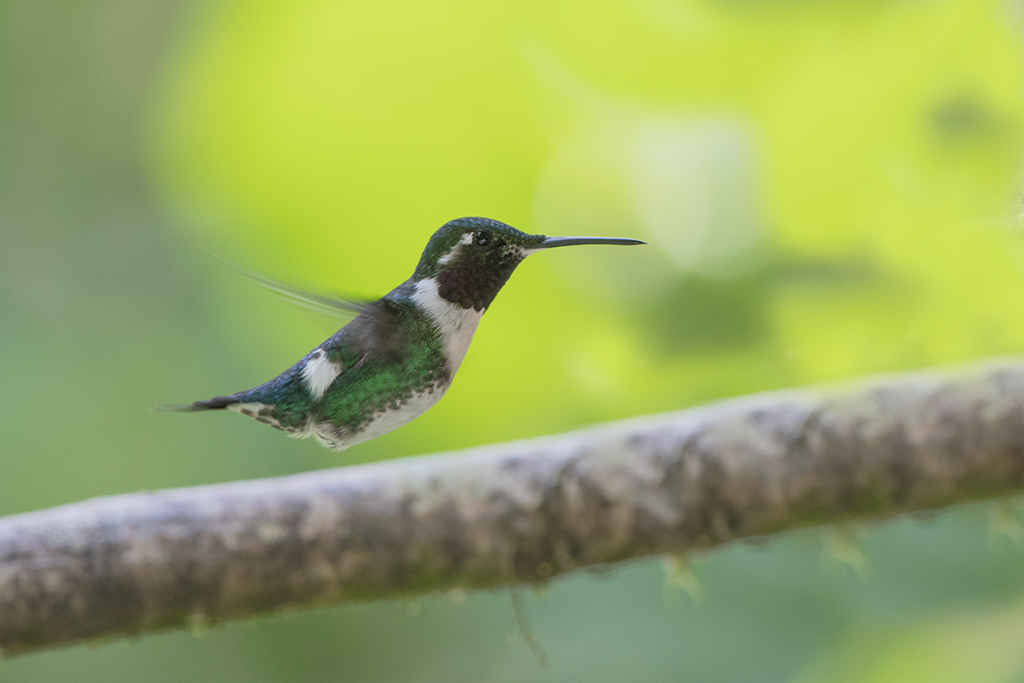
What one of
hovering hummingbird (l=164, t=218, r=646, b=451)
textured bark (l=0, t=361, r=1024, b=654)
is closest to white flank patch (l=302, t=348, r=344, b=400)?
hovering hummingbird (l=164, t=218, r=646, b=451)

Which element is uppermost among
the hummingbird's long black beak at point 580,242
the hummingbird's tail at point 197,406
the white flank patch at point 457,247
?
the hummingbird's long black beak at point 580,242

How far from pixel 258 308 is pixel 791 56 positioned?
0.77m

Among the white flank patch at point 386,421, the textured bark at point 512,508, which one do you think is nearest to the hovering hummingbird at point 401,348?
the white flank patch at point 386,421

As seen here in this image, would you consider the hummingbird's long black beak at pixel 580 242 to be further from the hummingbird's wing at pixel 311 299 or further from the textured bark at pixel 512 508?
the textured bark at pixel 512 508

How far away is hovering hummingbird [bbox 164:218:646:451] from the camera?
0.80 ft

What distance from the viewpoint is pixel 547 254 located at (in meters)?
0.91

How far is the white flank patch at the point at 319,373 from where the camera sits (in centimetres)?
27

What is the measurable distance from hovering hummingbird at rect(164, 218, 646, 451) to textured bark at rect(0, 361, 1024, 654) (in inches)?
25.6

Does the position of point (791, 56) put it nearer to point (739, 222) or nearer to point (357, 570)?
point (739, 222)

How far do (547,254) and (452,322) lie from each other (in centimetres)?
66

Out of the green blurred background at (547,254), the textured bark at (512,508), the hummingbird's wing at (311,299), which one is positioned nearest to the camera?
the hummingbird's wing at (311,299)

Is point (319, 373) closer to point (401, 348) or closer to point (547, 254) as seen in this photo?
point (401, 348)

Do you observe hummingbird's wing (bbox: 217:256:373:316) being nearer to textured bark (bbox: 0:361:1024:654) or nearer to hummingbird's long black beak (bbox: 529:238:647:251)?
hummingbird's long black beak (bbox: 529:238:647:251)

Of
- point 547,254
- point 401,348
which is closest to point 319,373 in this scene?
point 401,348
